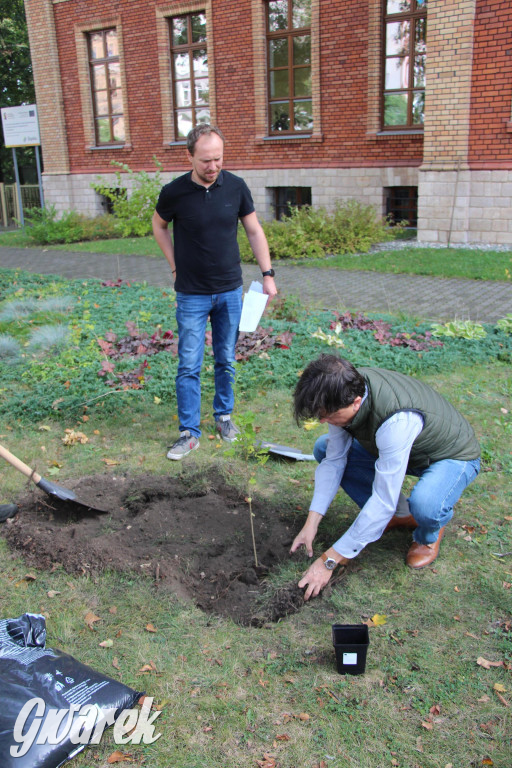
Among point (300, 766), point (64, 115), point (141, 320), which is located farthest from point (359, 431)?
point (64, 115)

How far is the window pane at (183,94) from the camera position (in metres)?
17.8

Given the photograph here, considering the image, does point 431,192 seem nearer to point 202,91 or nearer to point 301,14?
point 301,14

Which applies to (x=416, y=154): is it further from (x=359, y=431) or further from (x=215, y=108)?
(x=359, y=431)

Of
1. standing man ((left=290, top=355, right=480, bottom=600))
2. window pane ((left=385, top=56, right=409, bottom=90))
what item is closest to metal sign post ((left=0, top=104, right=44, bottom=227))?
window pane ((left=385, top=56, right=409, bottom=90))

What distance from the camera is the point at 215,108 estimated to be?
1695 cm

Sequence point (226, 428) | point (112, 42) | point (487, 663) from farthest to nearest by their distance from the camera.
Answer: point (112, 42), point (226, 428), point (487, 663)

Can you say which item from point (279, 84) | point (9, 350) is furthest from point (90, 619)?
point (279, 84)

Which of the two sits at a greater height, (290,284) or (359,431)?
(359,431)

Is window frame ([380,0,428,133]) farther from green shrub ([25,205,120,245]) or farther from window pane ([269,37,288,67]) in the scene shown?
green shrub ([25,205,120,245])

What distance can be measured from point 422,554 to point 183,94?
17022 millimetres

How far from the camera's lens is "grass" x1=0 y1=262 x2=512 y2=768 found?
237 cm

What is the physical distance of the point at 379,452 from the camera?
9.53ft

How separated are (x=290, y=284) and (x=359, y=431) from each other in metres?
7.17

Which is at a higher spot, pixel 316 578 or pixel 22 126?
pixel 22 126
